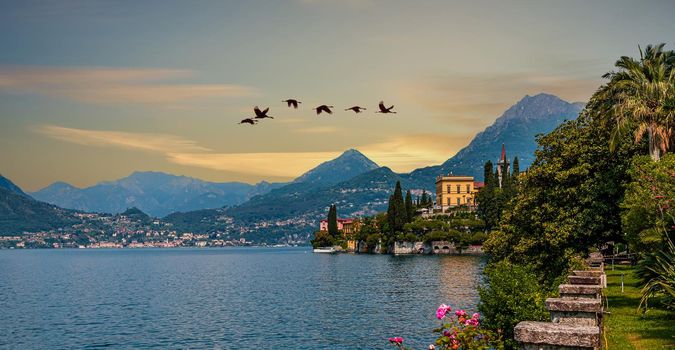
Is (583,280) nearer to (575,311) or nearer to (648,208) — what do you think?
(575,311)

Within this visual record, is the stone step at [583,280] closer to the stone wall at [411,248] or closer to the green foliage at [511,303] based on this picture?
the green foliage at [511,303]

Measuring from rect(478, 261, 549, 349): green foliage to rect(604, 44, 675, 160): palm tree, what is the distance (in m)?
14.2

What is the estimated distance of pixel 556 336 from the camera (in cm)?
906

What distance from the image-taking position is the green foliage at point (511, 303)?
22.5m

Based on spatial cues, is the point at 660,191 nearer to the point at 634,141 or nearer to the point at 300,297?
the point at 634,141

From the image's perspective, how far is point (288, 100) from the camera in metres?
9.66

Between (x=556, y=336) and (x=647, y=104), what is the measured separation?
28.6m

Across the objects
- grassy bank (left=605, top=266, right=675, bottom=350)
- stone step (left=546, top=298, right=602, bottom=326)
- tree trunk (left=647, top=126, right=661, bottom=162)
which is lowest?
grassy bank (left=605, top=266, right=675, bottom=350)

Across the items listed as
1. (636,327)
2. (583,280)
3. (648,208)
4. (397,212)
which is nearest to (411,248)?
(397,212)

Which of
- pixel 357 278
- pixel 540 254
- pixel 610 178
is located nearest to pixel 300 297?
pixel 357 278

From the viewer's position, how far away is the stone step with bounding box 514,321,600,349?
8.87m

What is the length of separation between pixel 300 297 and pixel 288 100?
68.1m

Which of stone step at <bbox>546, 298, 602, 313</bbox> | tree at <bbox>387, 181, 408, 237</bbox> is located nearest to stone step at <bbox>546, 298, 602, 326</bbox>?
stone step at <bbox>546, 298, 602, 313</bbox>

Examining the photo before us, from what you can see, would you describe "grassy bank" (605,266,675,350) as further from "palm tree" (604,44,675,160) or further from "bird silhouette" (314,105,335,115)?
"bird silhouette" (314,105,335,115)
